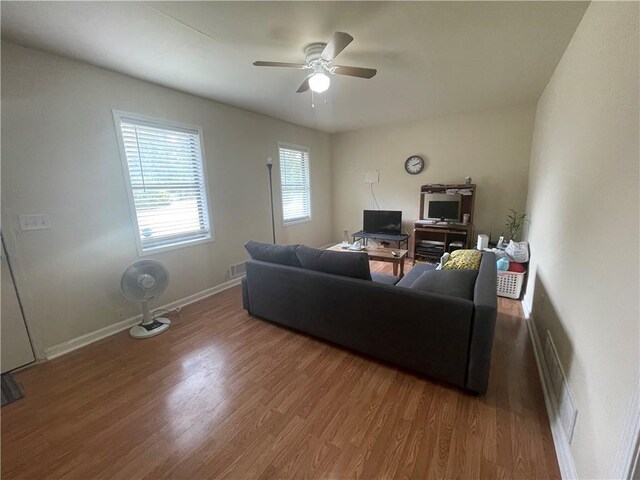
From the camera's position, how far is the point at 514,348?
2162mm

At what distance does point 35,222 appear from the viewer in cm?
204

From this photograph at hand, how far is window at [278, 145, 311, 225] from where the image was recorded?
4457mm

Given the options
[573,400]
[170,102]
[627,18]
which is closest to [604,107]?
[627,18]

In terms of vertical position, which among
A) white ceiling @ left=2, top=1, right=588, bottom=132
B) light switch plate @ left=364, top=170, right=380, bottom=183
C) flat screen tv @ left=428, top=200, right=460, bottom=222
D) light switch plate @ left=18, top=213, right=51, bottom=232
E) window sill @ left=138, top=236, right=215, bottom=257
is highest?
white ceiling @ left=2, top=1, right=588, bottom=132

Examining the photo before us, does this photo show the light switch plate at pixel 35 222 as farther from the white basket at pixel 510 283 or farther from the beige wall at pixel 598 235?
the white basket at pixel 510 283

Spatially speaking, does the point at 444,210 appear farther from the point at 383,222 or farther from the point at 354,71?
the point at 354,71

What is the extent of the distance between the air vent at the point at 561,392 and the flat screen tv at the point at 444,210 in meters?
2.67

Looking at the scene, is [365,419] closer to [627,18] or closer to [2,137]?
[627,18]

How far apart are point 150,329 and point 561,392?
3.18 m

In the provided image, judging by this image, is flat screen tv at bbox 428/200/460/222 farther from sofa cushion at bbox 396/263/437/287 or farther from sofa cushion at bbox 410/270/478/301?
sofa cushion at bbox 410/270/478/301

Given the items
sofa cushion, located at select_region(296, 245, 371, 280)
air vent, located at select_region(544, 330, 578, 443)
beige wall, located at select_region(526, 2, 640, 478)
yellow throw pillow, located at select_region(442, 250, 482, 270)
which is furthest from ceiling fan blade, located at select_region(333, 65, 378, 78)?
air vent, located at select_region(544, 330, 578, 443)

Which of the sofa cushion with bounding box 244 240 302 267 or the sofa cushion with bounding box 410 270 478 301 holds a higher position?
the sofa cushion with bounding box 244 240 302 267

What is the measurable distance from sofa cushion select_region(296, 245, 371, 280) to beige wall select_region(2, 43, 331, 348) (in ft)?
5.67

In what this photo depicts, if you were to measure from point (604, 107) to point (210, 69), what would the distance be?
2812 millimetres
